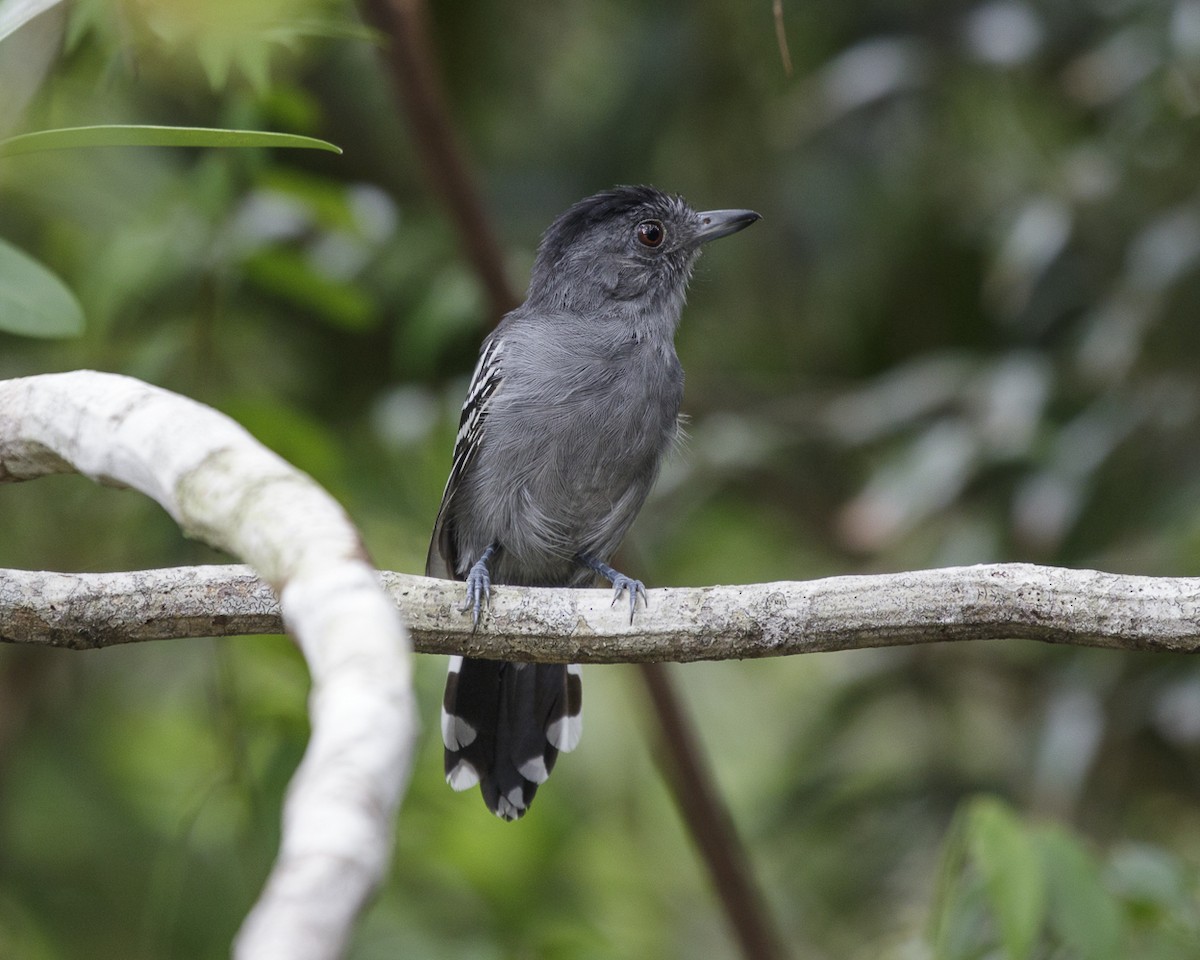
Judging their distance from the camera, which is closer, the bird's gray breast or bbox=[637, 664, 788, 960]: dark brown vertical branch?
bbox=[637, 664, 788, 960]: dark brown vertical branch

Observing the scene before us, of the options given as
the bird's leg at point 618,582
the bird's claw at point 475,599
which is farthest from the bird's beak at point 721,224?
the bird's claw at point 475,599

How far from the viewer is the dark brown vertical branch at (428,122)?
3.89 metres

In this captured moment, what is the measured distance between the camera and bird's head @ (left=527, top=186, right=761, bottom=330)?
509 centimetres

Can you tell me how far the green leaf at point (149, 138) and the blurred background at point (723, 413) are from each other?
1157 mm

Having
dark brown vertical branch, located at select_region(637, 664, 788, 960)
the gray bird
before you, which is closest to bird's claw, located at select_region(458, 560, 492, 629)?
dark brown vertical branch, located at select_region(637, 664, 788, 960)

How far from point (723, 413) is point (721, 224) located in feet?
3.64

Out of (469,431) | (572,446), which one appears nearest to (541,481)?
(572,446)

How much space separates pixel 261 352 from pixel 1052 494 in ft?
12.7

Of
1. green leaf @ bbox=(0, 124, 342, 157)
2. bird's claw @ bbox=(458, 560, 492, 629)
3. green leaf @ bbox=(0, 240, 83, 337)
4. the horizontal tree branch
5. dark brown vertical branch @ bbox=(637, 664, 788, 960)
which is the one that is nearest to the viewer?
green leaf @ bbox=(0, 124, 342, 157)

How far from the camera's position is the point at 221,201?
4363 mm

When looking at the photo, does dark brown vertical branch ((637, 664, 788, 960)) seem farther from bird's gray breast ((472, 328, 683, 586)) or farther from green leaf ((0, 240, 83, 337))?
green leaf ((0, 240, 83, 337))

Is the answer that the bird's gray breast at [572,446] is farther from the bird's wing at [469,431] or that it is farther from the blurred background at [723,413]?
the blurred background at [723,413]

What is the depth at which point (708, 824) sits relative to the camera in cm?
417

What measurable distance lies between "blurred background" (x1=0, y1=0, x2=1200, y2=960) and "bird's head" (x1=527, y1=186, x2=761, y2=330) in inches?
13.0
